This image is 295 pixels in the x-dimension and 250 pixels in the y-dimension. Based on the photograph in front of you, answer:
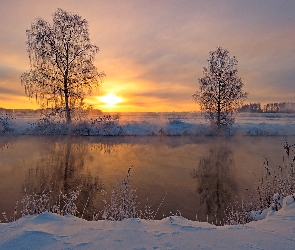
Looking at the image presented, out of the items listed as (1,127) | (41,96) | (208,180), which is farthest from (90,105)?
(208,180)

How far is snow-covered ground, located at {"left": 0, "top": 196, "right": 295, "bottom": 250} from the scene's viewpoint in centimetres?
325

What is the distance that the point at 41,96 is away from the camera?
19.7 meters

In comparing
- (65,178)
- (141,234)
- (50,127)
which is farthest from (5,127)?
(141,234)

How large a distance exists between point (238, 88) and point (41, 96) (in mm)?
14281

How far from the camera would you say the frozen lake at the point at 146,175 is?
23.5 feet

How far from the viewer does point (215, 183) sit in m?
9.06

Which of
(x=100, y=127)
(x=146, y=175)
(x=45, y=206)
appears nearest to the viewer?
(x=45, y=206)

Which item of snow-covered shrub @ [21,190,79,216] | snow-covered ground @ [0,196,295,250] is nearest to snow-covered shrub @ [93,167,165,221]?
snow-covered shrub @ [21,190,79,216]

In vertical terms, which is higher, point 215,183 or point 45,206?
point 45,206

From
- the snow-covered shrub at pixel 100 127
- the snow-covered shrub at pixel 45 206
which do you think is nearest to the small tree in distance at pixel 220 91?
the snow-covered shrub at pixel 100 127

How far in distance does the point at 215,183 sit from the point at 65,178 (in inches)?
185

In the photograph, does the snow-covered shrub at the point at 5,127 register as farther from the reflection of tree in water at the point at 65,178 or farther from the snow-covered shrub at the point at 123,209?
the snow-covered shrub at the point at 123,209

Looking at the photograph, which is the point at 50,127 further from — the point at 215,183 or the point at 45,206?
the point at 45,206

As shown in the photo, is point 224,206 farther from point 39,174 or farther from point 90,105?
point 90,105
